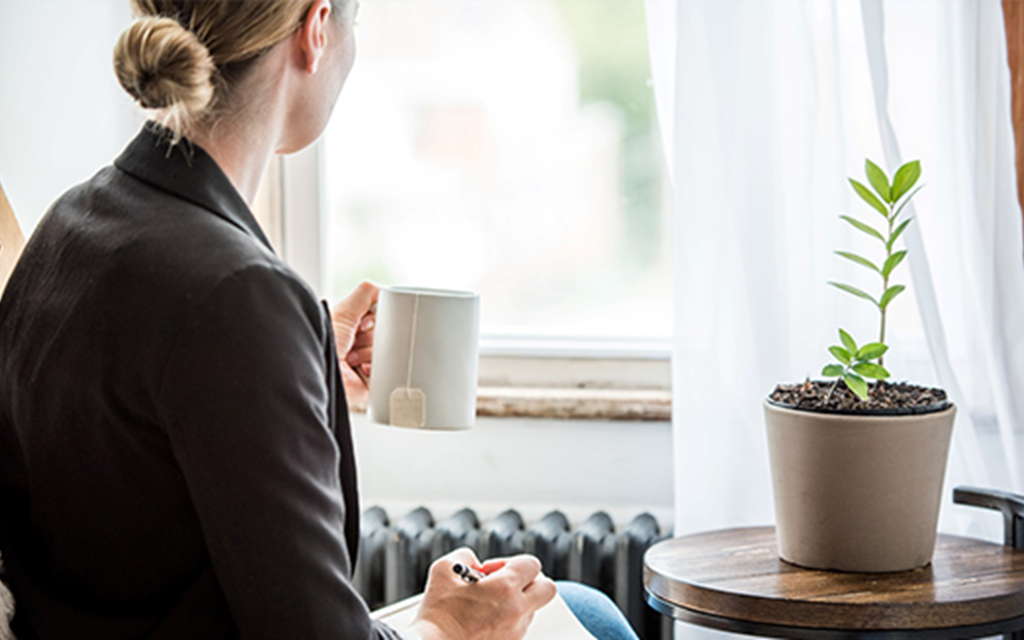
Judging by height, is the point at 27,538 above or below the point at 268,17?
below

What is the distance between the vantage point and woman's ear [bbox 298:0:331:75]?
845mm

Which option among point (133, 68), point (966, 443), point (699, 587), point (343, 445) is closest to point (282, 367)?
point (343, 445)

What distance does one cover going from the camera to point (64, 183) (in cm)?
188

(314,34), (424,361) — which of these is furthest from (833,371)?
(314,34)

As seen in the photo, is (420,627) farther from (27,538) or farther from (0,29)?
(0,29)

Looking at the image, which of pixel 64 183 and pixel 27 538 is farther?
pixel 64 183

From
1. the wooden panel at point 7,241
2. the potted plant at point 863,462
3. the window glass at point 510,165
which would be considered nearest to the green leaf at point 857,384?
the potted plant at point 863,462

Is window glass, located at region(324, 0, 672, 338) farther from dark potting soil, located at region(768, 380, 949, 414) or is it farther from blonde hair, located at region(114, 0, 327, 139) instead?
blonde hair, located at region(114, 0, 327, 139)

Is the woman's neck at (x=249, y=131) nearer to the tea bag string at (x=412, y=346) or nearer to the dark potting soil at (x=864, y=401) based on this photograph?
the tea bag string at (x=412, y=346)

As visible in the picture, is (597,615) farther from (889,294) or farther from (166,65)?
(166,65)

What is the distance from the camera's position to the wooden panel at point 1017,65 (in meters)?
1.67

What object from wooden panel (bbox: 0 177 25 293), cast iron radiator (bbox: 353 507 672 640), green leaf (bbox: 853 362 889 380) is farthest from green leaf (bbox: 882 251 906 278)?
wooden panel (bbox: 0 177 25 293)

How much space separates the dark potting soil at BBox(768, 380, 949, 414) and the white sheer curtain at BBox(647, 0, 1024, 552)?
0.35 meters

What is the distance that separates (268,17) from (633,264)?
1272 millimetres
